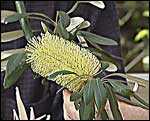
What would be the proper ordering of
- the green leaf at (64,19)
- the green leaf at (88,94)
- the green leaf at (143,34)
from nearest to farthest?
the green leaf at (88,94) → the green leaf at (64,19) → the green leaf at (143,34)

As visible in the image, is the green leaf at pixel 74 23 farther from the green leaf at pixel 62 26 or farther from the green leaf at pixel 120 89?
the green leaf at pixel 120 89

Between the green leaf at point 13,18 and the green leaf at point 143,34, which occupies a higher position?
the green leaf at point 13,18

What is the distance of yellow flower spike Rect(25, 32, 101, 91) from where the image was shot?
416 mm

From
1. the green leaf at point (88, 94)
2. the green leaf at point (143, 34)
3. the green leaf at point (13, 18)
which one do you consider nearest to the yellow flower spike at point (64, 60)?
the green leaf at point (88, 94)

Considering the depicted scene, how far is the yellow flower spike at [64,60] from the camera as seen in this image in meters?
0.42

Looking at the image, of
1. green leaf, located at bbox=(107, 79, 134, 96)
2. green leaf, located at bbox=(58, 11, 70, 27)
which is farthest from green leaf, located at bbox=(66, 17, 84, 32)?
green leaf, located at bbox=(107, 79, 134, 96)

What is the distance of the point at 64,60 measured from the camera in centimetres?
42

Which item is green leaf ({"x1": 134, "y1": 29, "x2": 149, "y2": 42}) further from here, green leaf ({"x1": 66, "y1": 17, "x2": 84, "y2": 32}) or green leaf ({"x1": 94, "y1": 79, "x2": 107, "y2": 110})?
green leaf ({"x1": 94, "y1": 79, "x2": 107, "y2": 110})

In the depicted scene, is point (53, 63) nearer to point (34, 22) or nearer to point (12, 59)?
point (12, 59)

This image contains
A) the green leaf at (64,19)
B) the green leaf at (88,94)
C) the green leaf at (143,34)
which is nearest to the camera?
the green leaf at (88,94)

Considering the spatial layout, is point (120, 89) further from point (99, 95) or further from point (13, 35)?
point (13, 35)

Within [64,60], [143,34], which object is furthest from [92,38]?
[143,34]

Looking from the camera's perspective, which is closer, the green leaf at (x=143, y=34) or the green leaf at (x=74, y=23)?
the green leaf at (x=74, y=23)

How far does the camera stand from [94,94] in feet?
1.34
